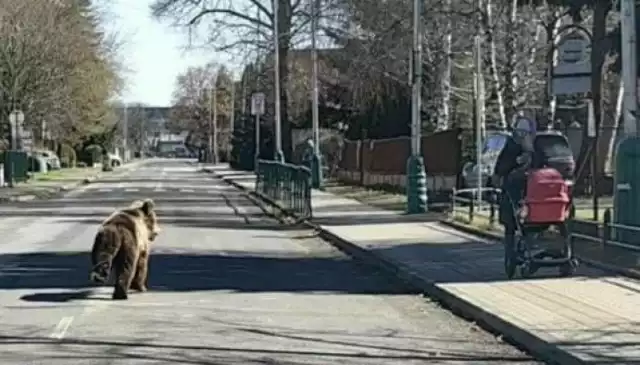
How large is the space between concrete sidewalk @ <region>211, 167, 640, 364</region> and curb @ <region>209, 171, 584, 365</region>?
1 centimetres

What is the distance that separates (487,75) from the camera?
149ft

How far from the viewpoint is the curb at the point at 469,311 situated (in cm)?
1097

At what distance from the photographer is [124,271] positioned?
599 inches

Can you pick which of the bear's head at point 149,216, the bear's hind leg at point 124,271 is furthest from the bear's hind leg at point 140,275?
the bear's hind leg at point 124,271

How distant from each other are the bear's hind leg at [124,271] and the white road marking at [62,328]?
5.19ft

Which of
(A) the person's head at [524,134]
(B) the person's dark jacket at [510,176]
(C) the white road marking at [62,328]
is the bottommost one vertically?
(C) the white road marking at [62,328]

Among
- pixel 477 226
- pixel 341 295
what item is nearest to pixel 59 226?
pixel 477 226

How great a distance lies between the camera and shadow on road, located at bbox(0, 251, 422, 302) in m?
16.8

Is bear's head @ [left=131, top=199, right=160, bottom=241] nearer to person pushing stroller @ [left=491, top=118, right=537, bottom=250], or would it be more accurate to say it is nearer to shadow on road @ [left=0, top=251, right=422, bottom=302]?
shadow on road @ [left=0, top=251, right=422, bottom=302]

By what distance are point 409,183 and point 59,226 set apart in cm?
837

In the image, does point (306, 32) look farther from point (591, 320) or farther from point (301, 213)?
point (591, 320)

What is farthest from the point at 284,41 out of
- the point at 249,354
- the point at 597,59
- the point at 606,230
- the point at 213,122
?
the point at 213,122

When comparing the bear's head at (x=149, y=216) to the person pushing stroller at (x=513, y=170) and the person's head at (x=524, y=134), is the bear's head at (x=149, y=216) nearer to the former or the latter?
the person pushing stroller at (x=513, y=170)

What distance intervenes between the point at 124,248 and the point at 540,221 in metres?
5.00
